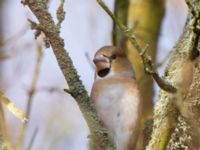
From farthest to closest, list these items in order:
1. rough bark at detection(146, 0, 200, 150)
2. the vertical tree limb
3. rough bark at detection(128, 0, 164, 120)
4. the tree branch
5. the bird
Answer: rough bark at detection(128, 0, 164, 120), the vertical tree limb, the bird, the tree branch, rough bark at detection(146, 0, 200, 150)

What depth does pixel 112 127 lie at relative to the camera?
7.75 feet

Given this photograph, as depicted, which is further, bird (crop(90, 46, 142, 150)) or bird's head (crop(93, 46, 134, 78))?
bird's head (crop(93, 46, 134, 78))

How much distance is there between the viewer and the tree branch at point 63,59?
179cm

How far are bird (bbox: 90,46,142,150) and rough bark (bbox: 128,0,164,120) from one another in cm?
74

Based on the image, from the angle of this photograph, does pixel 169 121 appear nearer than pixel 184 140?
Yes

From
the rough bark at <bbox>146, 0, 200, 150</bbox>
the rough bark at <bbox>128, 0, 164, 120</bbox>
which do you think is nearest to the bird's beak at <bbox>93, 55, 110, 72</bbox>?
the rough bark at <bbox>146, 0, 200, 150</bbox>

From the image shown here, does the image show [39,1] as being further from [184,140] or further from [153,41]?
[153,41]

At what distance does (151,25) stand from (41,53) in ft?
3.11

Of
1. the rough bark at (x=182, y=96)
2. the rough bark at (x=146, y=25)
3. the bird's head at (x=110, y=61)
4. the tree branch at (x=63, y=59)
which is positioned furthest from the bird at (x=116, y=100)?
the rough bark at (x=146, y=25)

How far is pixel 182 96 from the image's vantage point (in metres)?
1.74

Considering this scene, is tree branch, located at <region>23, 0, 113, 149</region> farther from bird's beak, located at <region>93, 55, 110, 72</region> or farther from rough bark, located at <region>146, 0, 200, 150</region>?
bird's beak, located at <region>93, 55, 110, 72</region>

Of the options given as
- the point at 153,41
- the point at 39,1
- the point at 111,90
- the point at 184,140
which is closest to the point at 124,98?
the point at 111,90

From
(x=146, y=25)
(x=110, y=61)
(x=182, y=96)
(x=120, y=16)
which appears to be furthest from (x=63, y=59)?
(x=146, y=25)

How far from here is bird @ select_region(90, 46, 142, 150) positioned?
237 cm
